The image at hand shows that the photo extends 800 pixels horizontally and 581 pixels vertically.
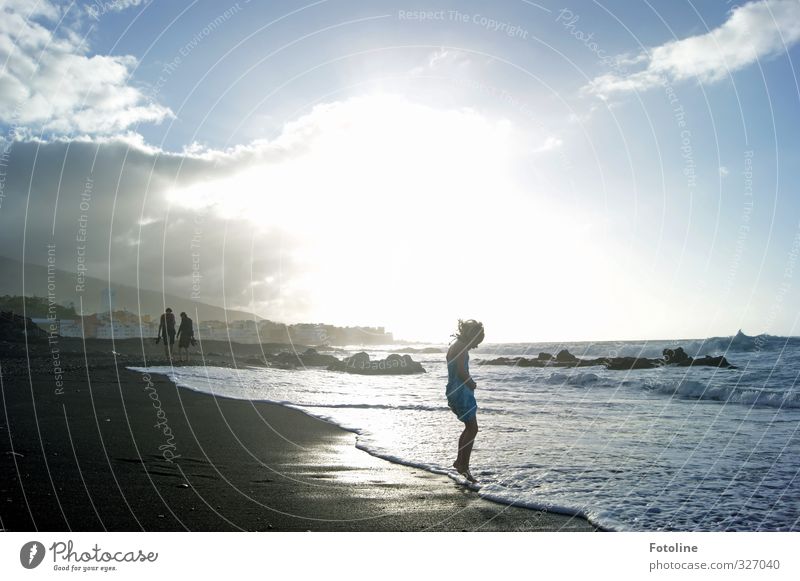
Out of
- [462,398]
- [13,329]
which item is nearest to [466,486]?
[462,398]

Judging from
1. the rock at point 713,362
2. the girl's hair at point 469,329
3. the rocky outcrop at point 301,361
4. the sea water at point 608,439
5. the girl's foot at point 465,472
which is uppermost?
the girl's hair at point 469,329

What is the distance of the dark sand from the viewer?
199 inches

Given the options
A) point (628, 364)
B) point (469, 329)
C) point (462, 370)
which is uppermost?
point (469, 329)

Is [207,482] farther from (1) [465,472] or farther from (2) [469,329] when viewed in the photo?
(2) [469,329]

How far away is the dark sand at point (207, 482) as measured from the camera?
505 cm

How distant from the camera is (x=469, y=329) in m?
7.51

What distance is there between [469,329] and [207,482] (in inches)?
155

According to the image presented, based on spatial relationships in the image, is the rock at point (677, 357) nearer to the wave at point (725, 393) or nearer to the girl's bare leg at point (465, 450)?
the wave at point (725, 393)

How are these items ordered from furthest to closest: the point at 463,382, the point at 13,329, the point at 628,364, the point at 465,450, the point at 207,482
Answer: the point at 628,364
the point at 13,329
the point at 463,382
the point at 465,450
the point at 207,482

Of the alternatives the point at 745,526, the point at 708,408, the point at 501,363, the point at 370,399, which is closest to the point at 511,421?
the point at 370,399

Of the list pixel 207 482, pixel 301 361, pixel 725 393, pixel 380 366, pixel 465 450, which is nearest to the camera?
pixel 207 482

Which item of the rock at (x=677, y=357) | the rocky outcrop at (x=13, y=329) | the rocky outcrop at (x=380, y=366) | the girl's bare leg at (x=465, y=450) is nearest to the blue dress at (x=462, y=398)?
the girl's bare leg at (x=465, y=450)

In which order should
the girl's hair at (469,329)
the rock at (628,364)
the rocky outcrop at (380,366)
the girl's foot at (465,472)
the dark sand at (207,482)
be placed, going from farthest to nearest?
the rock at (628,364) < the rocky outcrop at (380,366) < the girl's hair at (469,329) < the girl's foot at (465,472) < the dark sand at (207,482)

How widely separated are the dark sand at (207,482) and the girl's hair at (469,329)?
1991 millimetres
